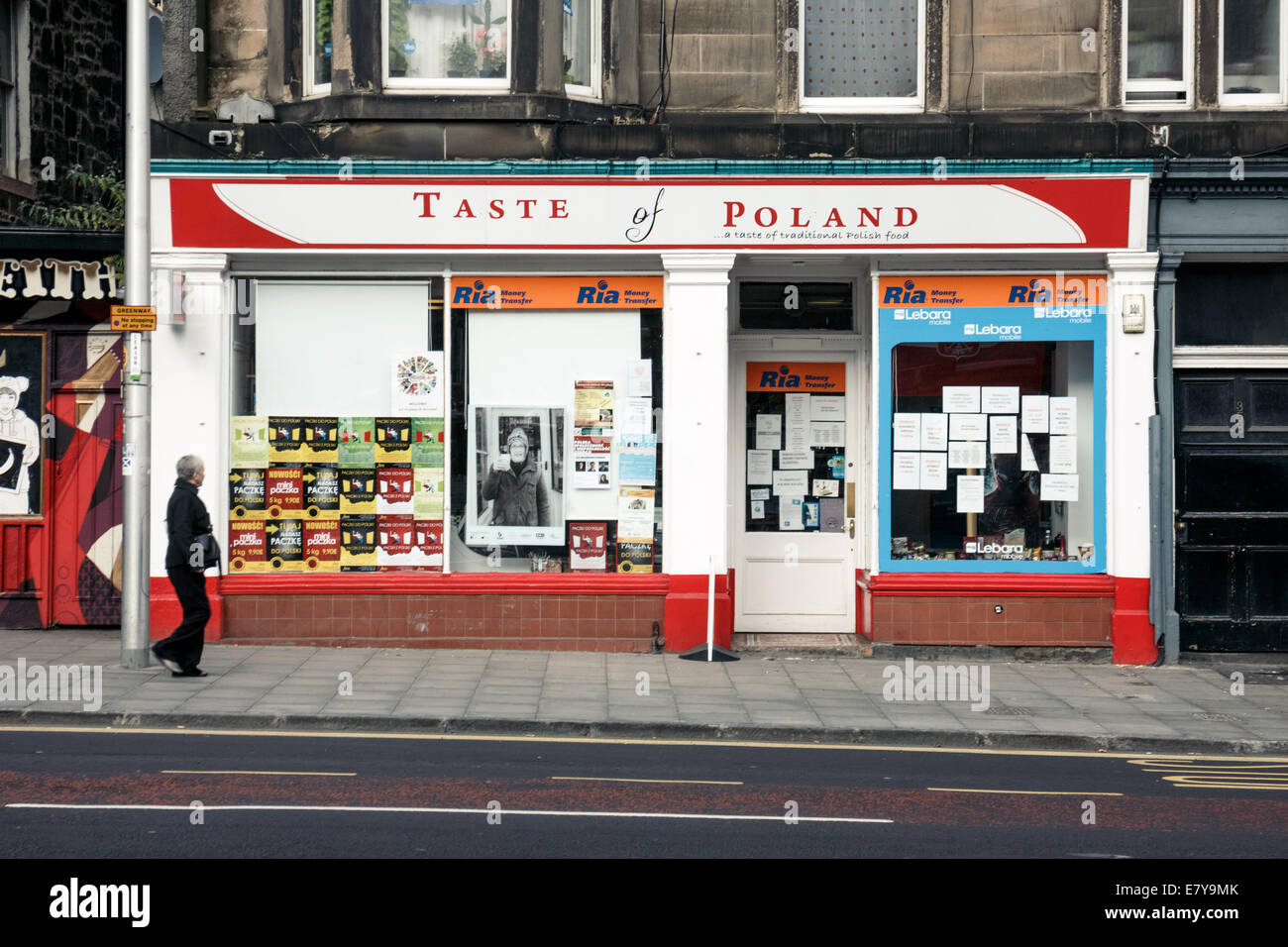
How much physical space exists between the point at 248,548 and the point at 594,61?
19.9 ft

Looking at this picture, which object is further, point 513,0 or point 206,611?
point 513,0

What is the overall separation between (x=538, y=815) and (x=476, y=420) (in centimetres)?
676

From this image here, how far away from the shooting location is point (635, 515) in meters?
13.4

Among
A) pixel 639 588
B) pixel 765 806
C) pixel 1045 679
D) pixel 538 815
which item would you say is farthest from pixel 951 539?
pixel 538 815

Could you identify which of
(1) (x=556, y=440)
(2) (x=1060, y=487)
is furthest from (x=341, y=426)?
(2) (x=1060, y=487)

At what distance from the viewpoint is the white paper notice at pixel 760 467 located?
14062 mm

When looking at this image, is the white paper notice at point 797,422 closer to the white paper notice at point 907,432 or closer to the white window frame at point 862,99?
the white paper notice at point 907,432

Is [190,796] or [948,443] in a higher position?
[948,443]

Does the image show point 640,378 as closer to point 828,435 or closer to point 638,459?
point 638,459

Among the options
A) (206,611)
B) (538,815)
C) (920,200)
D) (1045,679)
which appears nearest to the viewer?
(538,815)

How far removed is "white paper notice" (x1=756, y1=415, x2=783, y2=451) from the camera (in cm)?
1409

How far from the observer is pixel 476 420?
13352 mm

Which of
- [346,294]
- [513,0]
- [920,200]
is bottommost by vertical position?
[346,294]

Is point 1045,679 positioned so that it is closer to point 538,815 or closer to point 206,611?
point 538,815
